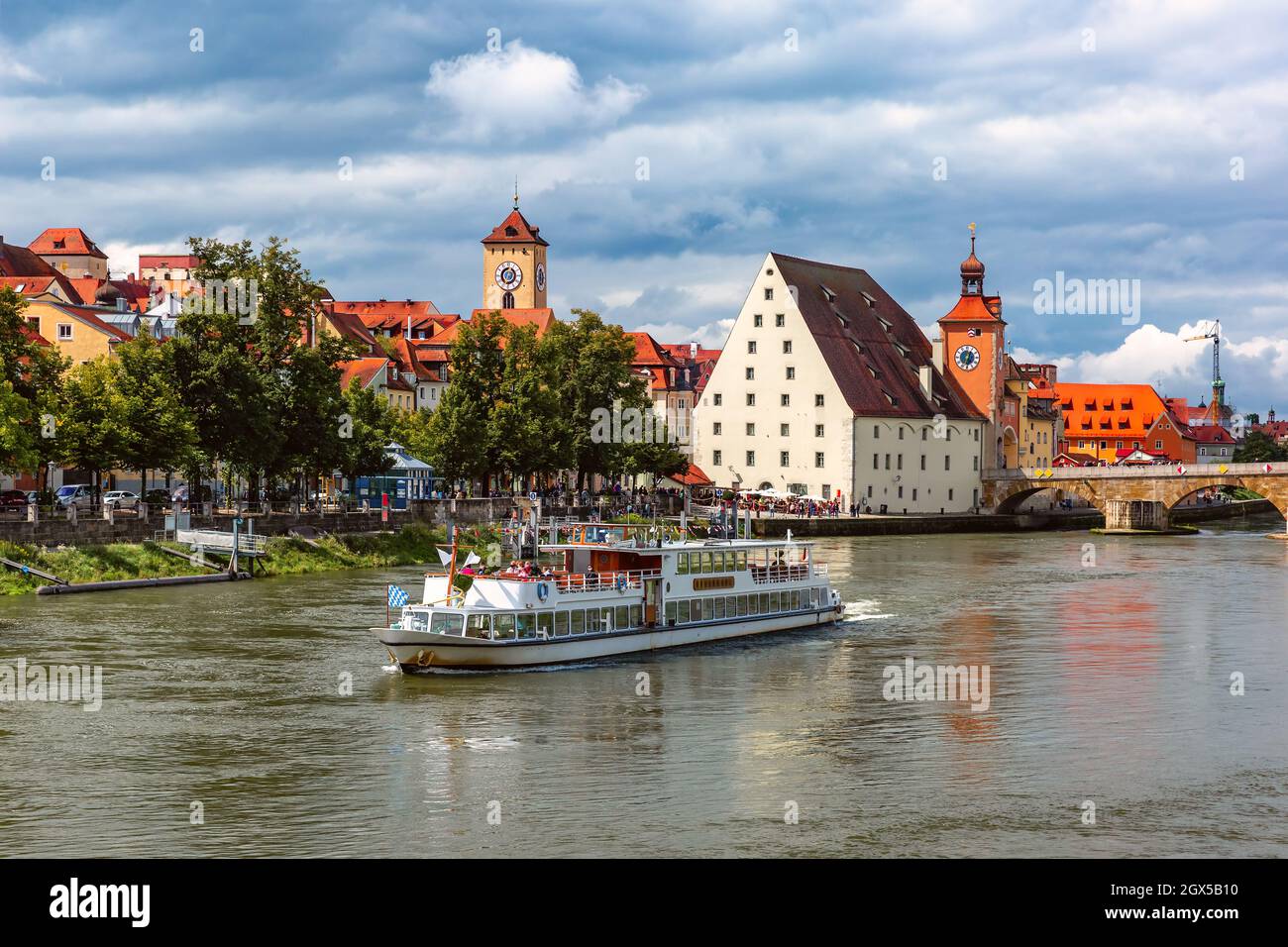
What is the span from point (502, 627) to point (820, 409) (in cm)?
7889

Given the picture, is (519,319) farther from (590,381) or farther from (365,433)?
(365,433)

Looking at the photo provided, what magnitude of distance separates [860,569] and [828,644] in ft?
95.3

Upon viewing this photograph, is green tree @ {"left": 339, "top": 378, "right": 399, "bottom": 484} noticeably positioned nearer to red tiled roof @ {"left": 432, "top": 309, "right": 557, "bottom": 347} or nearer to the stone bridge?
the stone bridge

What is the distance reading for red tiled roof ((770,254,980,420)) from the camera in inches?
4732

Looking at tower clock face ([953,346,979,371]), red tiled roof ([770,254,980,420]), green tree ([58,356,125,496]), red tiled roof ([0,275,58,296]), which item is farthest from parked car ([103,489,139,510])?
tower clock face ([953,346,979,371])

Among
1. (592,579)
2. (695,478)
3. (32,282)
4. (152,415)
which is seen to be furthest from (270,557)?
(32,282)

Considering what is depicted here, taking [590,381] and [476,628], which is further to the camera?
[590,381]

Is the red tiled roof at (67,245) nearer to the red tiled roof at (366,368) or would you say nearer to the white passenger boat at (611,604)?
the red tiled roof at (366,368)

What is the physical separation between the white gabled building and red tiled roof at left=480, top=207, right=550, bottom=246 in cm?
6164

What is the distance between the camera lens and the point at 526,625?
42281 mm

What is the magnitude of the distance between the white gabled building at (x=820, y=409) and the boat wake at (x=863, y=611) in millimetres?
56594
